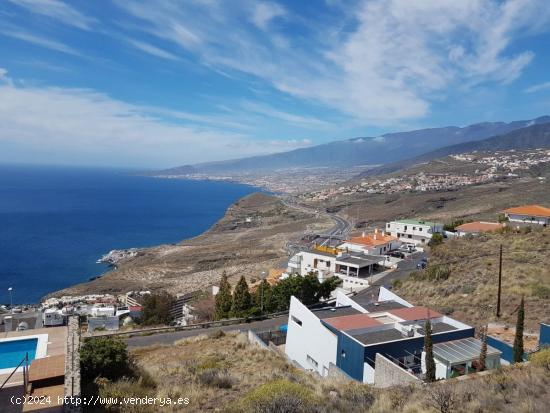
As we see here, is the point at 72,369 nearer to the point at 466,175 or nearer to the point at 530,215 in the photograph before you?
the point at 530,215

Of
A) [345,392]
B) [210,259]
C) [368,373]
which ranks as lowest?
[210,259]

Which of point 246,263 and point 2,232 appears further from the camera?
point 2,232

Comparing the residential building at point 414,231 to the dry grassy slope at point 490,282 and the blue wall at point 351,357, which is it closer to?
the dry grassy slope at point 490,282

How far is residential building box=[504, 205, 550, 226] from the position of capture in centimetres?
3934

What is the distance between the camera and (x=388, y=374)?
11.4 m

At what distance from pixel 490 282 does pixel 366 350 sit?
41.2 ft

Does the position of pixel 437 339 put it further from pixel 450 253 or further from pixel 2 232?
pixel 2 232

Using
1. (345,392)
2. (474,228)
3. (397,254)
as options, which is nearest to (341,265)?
(397,254)

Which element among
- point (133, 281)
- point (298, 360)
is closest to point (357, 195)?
point (133, 281)

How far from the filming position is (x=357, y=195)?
121 m

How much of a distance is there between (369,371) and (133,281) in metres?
41.7

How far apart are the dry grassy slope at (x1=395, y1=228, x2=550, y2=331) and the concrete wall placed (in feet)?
25.9

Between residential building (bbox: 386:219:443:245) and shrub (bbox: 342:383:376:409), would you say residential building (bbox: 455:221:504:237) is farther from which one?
shrub (bbox: 342:383:376:409)

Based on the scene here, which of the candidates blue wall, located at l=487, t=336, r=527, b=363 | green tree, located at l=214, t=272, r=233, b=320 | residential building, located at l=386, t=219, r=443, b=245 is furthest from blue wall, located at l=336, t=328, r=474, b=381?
residential building, located at l=386, t=219, r=443, b=245
